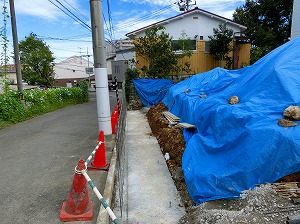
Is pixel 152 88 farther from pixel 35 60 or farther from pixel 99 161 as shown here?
pixel 35 60

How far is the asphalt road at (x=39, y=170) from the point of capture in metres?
3.13

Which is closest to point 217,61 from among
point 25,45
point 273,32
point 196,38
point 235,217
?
point 196,38

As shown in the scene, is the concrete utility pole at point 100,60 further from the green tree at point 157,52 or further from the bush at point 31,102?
the green tree at point 157,52

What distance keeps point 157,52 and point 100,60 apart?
8.88 m

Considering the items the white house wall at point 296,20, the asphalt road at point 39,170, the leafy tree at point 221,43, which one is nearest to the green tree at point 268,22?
the leafy tree at point 221,43

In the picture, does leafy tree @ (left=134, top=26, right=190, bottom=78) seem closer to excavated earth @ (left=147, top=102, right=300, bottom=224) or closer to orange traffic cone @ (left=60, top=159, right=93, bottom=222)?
excavated earth @ (left=147, top=102, right=300, bottom=224)

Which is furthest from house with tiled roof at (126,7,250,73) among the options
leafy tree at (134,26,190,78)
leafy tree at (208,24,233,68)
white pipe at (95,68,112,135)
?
white pipe at (95,68,112,135)

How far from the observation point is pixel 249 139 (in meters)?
3.09

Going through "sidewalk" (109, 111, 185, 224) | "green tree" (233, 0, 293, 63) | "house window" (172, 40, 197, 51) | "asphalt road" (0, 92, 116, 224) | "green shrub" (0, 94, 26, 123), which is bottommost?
"sidewalk" (109, 111, 185, 224)

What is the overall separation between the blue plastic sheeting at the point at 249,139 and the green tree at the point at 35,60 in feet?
88.6

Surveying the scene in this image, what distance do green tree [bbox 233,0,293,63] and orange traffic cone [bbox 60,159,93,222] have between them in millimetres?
18097

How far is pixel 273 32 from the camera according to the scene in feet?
67.5

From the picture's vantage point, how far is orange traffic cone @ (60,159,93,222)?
284 cm

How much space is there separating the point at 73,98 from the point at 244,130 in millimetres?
15928
